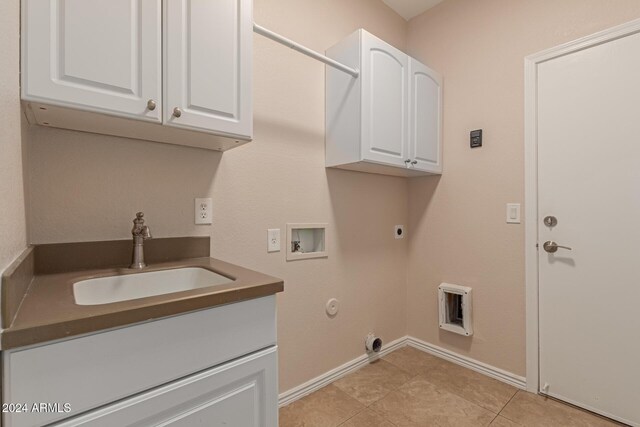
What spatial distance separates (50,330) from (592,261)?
2244mm

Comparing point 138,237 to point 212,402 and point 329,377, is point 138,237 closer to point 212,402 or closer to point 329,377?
point 212,402

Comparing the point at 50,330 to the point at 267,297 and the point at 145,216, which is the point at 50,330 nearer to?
the point at 267,297

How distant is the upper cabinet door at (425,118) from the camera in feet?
6.50

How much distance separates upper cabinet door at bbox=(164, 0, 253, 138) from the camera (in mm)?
1014

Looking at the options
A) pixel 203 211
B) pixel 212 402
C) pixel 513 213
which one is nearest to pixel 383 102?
pixel 513 213

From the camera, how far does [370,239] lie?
217cm

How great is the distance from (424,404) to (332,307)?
0.73m

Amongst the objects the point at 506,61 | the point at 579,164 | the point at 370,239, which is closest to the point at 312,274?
the point at 370,239

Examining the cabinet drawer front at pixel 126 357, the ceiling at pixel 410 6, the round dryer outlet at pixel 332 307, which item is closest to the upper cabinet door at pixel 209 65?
the cabinet drawer front at pixel 126 357

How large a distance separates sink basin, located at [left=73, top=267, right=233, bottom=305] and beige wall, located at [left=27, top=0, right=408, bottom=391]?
215mm

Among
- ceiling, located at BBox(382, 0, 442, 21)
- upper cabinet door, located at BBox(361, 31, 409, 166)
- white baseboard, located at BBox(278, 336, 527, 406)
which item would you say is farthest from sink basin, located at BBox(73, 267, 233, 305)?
ceiling, located at BBox(382, 0, 442, 21)

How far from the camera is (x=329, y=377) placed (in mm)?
1877

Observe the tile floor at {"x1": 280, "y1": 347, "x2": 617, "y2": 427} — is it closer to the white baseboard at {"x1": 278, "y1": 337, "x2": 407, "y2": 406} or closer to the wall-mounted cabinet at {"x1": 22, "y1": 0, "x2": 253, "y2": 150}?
the white baseboard at {"x1": 278, "y1": 337, "x2": 407, "y2": 406}

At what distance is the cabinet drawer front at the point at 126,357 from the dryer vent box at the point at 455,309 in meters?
1.64
